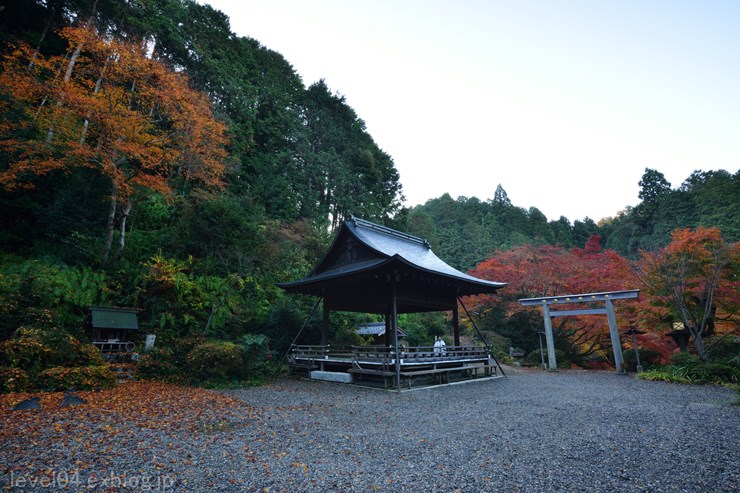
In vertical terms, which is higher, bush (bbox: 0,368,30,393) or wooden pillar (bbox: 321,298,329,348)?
wooden pillar (bbox: 321,298,329,348)

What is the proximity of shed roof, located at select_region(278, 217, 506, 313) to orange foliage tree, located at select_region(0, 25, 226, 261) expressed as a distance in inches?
314

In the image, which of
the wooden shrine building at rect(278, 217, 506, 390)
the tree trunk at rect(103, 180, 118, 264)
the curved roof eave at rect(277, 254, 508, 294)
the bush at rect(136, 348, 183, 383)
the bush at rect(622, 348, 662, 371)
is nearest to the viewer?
the curved roof eave at rect(277, 254, 508, 294)

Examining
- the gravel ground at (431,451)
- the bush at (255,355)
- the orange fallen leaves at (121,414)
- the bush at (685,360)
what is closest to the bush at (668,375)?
the bush at (685,360)

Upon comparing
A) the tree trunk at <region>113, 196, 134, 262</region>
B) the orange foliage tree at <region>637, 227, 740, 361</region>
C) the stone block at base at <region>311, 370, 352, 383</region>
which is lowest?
the stone block at base at <region>311, 370, 352, 383</region>

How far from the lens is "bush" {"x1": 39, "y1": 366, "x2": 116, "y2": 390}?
7.30 metres

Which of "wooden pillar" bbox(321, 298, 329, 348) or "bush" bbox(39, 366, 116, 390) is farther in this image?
"wooden pillar" bbox(321, 298, 329, 348)

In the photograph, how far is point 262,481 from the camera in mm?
3510

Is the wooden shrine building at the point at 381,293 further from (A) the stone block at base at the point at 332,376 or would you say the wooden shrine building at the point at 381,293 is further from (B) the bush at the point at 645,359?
(B) the bush at the point at 645,359

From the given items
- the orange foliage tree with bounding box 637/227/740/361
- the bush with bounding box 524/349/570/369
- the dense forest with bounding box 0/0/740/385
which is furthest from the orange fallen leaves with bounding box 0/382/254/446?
the bush with bounding box 524/349/570/369

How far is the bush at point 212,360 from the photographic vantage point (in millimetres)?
9492

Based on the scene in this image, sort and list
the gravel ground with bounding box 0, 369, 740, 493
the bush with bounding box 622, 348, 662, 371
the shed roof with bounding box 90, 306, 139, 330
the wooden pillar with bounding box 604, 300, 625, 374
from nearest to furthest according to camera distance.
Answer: the gravel ground with bounding box 0, 369, 740, 493
the shed roof with bounding box 90, 306, 139, 330
the wooden pillar with bounding box 604, 300, 625, 374
the bush with bounding box 622, 348, 662, 371

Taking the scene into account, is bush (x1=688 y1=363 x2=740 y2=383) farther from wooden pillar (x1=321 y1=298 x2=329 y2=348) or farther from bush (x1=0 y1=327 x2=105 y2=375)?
bush (x1=0 y1=327 x2=105 y2=375)

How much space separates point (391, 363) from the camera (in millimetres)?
9539

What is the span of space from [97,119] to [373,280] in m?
12.2
